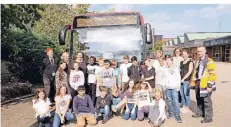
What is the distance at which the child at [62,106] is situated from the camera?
6.74 metres

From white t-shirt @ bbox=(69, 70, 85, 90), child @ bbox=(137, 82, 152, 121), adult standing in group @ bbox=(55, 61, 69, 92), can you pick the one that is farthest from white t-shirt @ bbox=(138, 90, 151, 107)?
adult standing in group @ bbox=(55, 61, 69, 92)

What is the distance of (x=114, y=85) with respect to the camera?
776 cm

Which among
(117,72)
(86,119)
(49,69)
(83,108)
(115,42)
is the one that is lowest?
(86,119)

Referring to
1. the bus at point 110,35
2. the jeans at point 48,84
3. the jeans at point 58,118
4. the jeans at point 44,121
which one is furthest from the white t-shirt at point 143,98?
the jeans at point 48,84

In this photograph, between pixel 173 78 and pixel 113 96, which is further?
pixel 113 96

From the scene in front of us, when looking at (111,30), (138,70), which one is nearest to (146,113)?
(138,70)

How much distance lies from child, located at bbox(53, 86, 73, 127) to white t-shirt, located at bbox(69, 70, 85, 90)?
15.5 inches

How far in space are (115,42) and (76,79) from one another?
6.86 ft

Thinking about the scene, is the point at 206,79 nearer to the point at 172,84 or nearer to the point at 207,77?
the point at 207,77

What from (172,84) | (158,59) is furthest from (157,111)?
(158,59)

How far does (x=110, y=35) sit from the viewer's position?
8922 millimetres

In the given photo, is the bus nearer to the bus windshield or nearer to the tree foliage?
the bus windshield

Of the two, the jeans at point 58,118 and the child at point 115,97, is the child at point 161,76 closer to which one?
the child at point 115,97

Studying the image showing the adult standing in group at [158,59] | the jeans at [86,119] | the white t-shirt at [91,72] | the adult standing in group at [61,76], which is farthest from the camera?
the adult standing in group at [158,59]
